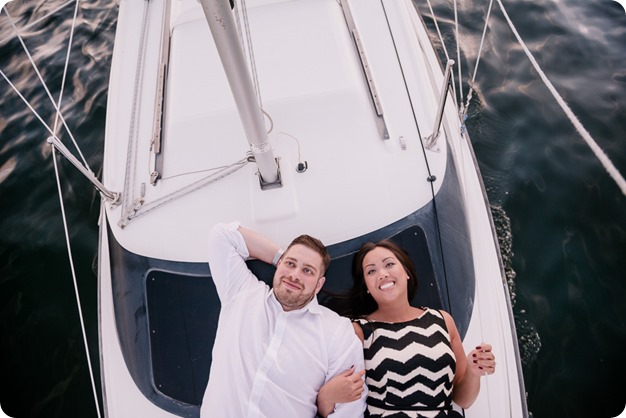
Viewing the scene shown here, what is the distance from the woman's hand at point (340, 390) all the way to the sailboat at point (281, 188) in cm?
52

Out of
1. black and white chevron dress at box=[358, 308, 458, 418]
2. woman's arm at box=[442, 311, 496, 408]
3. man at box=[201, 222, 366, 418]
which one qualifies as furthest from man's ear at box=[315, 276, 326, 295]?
woman's arm at box=[442, 311, 496, 408]

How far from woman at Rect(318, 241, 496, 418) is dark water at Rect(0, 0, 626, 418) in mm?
1325

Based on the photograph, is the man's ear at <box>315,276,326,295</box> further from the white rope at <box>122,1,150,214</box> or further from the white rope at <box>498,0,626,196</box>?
the white rope at <box>498,0,626,196</box>

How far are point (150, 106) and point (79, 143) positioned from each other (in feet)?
6.56

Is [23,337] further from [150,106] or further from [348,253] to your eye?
[348,253]

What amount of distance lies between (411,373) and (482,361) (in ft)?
1.03

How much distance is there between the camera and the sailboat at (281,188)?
2.19 m

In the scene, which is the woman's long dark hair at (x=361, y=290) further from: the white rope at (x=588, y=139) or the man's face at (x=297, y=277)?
the white rope at (x=588, y=139)

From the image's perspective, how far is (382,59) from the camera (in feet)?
9.47

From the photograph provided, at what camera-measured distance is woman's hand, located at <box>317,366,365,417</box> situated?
1782 mm

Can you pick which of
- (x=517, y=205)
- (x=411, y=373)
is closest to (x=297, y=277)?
(x=411, y=373)

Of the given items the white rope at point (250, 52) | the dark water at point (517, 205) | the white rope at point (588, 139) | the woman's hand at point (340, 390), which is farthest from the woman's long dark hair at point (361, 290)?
the dark water at point (517, 205)

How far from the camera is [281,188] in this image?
238 cm

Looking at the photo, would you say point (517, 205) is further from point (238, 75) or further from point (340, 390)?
point (238, 75)
